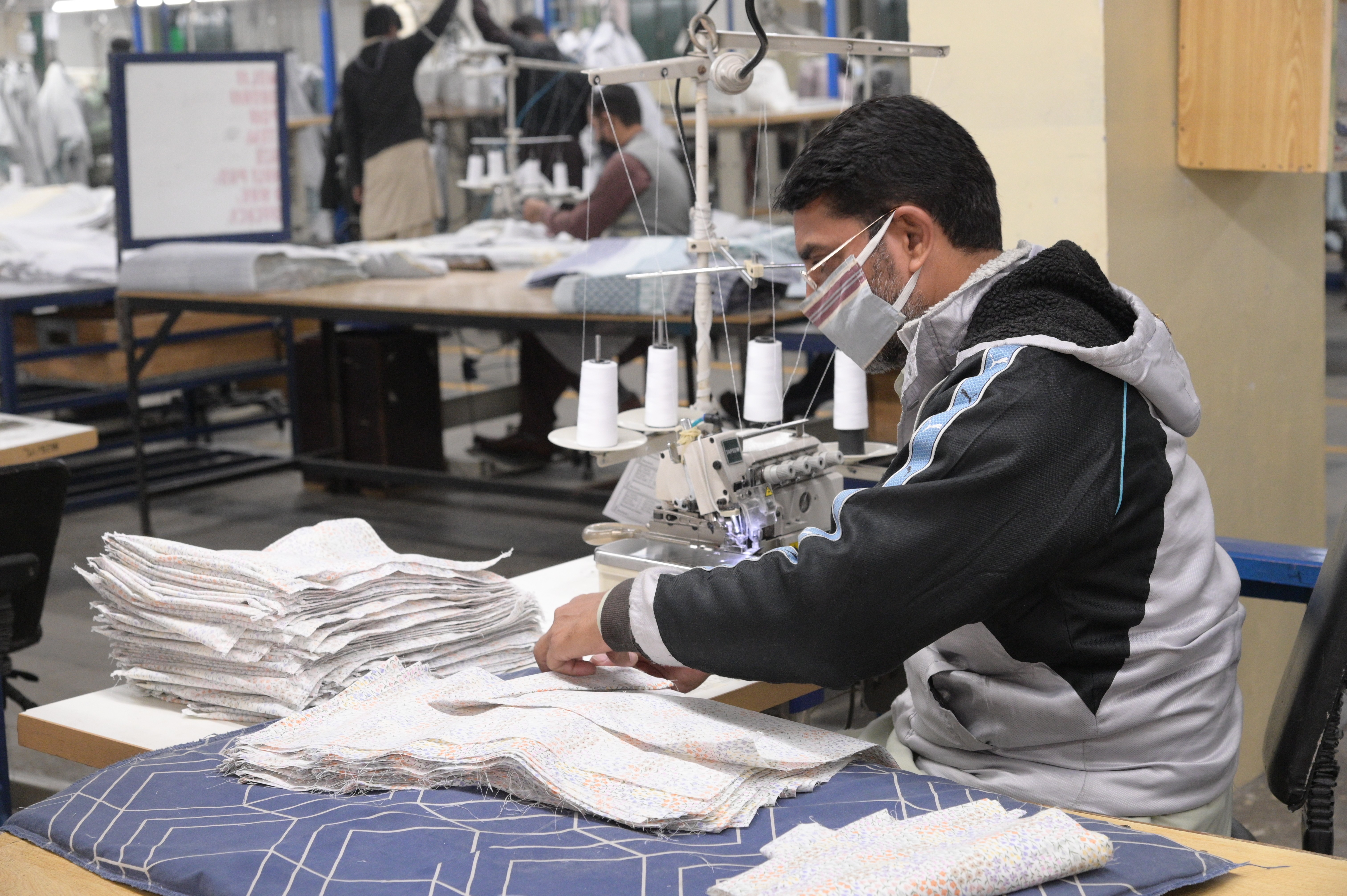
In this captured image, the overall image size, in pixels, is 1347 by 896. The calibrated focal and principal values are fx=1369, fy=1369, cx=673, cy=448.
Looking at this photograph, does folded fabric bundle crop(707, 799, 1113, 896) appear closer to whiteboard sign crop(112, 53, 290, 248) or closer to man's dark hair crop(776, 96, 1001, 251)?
man's dark hair crop(776, 96, 1001, 251)

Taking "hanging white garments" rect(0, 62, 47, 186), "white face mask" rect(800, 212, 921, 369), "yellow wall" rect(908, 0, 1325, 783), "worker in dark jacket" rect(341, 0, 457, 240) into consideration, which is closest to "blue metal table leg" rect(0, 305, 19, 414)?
"worker in dark jacket" rect(341, 0, 457, 240)

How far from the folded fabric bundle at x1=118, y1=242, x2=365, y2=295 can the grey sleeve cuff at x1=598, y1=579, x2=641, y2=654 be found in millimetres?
3921

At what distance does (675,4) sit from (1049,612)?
391 inches

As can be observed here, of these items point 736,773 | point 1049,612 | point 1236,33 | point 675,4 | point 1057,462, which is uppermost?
point 675,4

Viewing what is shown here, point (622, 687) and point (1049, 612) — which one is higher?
point (1049, 612)

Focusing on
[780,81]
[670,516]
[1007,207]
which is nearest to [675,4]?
[780,81]

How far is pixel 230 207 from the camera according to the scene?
5.69 m

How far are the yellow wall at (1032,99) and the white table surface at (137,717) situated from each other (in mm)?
1393

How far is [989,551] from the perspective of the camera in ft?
4.18

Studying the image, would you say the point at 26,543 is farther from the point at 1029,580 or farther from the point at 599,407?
the point at 1029,580

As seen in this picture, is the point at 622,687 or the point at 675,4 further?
the point at 675,4

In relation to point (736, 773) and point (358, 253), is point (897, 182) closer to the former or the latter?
point (736, 773)

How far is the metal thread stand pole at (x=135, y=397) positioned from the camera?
17.1ft

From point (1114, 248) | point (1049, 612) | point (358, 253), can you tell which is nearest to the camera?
point (1049, 612)
